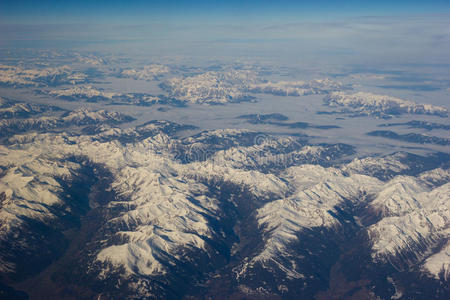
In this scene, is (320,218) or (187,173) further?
(187,173)

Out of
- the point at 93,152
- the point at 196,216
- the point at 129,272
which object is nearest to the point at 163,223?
the point at 196,216

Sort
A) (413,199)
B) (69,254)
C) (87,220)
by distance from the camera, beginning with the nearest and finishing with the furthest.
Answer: (69,254)
(87,220)
(413,199)

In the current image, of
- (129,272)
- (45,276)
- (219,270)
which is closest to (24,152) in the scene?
(45,276)

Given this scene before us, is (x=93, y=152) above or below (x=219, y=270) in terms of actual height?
above

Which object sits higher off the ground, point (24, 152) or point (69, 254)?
point (24, 152)

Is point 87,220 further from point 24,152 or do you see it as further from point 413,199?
point 413,199

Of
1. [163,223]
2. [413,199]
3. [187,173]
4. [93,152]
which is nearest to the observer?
[163,223]

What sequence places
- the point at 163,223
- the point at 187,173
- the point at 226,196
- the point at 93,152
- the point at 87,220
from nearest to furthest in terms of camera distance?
the point at 163,223, the point at 87,220, the point at 226,196, the point at 187,173, the point at 93,152

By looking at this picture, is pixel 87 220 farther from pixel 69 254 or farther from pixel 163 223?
pixel 163 223

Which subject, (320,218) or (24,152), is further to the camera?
(24,152)
